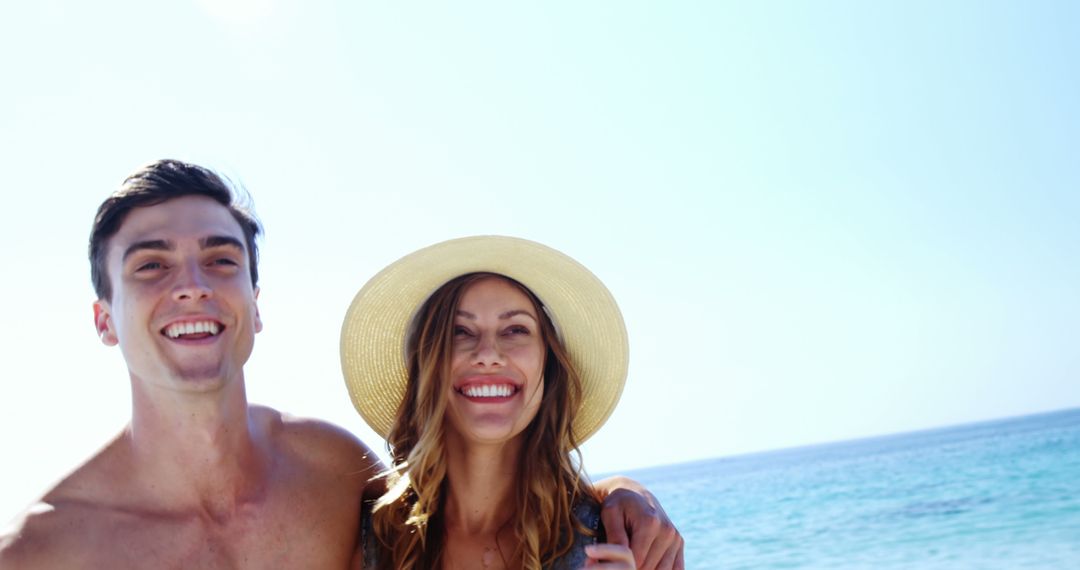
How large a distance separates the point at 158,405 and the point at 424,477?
1.02 metres

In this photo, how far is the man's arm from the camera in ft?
11.4

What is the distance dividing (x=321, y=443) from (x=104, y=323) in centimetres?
98

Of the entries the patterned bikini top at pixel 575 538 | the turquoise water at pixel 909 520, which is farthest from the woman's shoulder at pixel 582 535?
the turquoise water at pixel 909 520

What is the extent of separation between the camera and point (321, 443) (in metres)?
4.18

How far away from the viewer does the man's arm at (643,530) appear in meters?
3.47

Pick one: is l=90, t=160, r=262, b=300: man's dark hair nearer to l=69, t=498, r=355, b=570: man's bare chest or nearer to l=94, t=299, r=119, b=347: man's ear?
l=94, t=299, r=119, b=347: man's ear

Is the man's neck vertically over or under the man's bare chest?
over

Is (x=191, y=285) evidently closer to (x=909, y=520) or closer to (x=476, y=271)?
(x=476, y=271)

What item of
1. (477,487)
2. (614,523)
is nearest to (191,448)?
(477,487)

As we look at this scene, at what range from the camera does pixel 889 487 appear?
30047 mm

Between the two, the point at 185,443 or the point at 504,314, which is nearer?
the point at 185,443

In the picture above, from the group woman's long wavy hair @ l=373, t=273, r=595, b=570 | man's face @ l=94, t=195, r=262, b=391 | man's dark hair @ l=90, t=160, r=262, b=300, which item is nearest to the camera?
man's face @ l=94, t=195, r=262, b=391

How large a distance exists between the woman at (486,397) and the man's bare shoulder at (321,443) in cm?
16

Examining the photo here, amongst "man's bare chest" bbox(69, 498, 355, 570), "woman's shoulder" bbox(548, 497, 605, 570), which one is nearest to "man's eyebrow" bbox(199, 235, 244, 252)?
"man's bare chest" bbox(69, 498, 355, 570)
